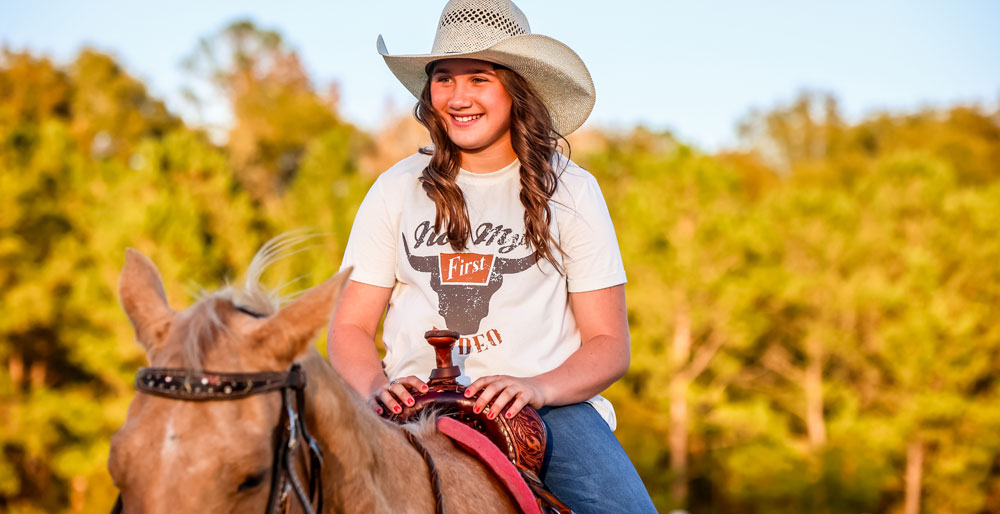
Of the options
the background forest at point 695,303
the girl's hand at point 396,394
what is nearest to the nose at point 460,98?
the girl's hand at point 396,394

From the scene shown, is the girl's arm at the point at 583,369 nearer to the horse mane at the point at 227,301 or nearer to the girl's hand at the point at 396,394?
the girl's hand at the point at 396,394

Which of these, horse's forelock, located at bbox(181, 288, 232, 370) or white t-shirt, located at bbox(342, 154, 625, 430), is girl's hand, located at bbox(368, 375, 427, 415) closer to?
white t-shirt, located at bbox(342, 154, 625, 430)

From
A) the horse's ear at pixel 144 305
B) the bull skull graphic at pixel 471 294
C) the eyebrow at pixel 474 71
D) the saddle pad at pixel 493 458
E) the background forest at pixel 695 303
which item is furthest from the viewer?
the background forest at pixel 695 303

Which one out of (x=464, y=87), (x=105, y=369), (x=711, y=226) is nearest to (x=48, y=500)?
(x=105, y=369)

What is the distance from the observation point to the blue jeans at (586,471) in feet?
10.4

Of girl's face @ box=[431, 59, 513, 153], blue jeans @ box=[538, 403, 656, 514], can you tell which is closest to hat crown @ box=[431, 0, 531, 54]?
girl's face @ box=[431, 59, 513, 153]

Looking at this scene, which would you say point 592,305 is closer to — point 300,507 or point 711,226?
point 300,507

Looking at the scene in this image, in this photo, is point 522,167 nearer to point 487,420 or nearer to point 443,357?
point 443,357

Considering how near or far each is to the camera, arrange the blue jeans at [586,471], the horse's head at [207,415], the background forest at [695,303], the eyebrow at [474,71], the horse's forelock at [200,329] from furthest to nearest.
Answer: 1. the background forest at [695,303]
2. the eyebrow at [474,71]
3. the blue jeans at [586,471]
4. the horse's forelock at [200,329]
5. the horse's head at [207,415]

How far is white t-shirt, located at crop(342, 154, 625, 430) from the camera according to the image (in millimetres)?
3340

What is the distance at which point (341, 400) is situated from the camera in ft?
7.50

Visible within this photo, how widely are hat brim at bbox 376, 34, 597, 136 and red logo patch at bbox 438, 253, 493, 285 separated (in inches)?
28.0

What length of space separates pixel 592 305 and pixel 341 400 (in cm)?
135

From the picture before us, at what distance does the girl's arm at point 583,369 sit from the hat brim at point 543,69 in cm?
80
